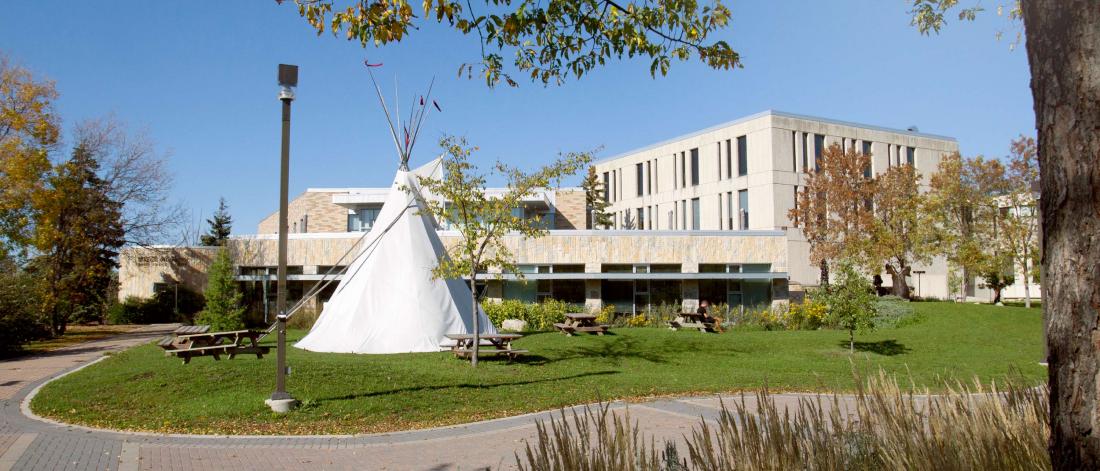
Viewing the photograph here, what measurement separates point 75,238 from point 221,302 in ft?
32.3

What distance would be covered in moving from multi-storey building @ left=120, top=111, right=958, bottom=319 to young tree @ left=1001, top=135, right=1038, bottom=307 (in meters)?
8.01

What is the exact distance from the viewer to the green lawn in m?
9.37

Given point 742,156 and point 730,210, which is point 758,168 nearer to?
point 742,156

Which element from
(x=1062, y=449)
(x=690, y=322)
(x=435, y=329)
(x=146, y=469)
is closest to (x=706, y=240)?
(x=690, y=322)

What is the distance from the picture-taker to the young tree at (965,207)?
33688 mm

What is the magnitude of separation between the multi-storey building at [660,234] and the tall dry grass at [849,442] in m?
12.8

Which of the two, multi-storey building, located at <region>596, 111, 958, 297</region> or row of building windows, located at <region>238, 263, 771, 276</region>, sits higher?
multi-storey building, located at <region>596, 111, 958, 297</region>

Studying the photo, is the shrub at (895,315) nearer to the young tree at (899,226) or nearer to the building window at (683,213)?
the young tree at (899,226)

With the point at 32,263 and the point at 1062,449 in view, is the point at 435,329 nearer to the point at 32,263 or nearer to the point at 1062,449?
the point at 1062,449

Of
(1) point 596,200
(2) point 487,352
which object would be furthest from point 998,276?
(2) point 487,352

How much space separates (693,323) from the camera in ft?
81.3

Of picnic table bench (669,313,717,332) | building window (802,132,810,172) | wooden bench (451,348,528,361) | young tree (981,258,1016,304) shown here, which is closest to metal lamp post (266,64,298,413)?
wooden bench (451,348,528,361)

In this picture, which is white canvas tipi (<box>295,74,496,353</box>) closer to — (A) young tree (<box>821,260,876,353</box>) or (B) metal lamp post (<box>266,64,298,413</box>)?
(B) metal lamp post (<box>266,64,298,413</box>)

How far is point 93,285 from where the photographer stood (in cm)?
3234
